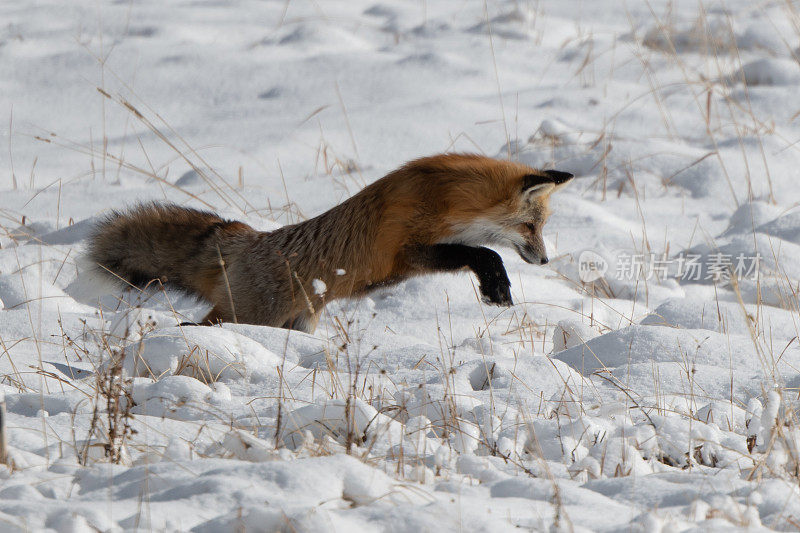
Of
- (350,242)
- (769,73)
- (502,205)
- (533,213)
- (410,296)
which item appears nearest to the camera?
(350,242)

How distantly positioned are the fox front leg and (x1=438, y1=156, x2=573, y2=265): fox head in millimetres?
136

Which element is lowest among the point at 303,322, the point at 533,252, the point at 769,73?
the point at 303,322

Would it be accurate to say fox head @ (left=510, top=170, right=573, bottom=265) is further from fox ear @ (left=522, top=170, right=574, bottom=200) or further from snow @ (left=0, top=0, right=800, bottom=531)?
snow @ (left=0, top=0, right=800, bottom=531)

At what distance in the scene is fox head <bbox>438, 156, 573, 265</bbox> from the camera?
540 cm

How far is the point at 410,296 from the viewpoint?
6148 millimetres

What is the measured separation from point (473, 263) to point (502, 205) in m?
0.45

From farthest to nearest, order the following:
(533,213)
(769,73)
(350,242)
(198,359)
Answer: (769,73)
(533,213)
(350,242)
(198,359)

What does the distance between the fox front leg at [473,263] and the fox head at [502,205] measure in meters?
0.14

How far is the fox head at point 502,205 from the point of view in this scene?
5.40m

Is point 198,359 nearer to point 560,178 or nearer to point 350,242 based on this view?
point 350,242

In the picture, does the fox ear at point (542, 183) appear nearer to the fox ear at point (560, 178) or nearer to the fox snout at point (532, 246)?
the fox ear at point (560, 178)

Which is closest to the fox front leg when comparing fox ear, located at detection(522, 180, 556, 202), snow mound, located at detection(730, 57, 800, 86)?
fox ear, located at detection(522, 180, 556, 202)

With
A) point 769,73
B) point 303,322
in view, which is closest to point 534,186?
point 303,322

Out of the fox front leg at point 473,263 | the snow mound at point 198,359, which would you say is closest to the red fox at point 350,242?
the fox front leg at point 473,263
